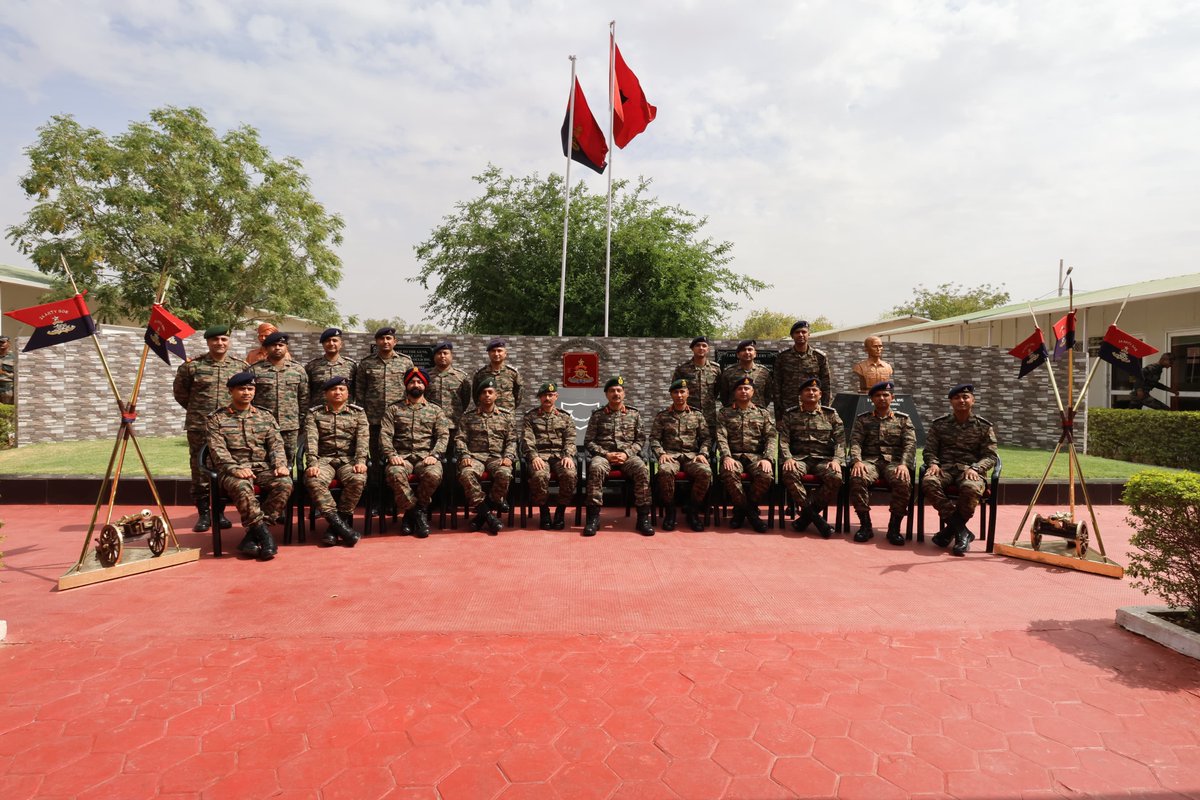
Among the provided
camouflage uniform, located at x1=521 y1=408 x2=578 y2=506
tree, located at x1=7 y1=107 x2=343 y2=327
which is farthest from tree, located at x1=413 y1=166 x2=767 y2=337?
camouflage uniform, located at x1=521 y1=408 x2=578 y2=506

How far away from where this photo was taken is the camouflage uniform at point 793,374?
23.3 ft

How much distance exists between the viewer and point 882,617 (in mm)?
3854

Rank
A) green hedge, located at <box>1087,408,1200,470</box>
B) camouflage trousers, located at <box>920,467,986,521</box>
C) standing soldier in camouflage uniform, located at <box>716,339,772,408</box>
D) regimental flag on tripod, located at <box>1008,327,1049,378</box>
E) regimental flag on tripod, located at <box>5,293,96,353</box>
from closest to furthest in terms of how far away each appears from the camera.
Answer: regimental flag on tripod, located at <box>5,293,96,353</box> < camouflage trousers, located at <box>920,467,986,521</box> < regimental flag on tripod, located at <box>1008,327,1049,378</box> < standing soldier in camouflage uniform, located at <box>716,339,772,408</box> < green hedge, located at <box>1087,408,1200,470</box>

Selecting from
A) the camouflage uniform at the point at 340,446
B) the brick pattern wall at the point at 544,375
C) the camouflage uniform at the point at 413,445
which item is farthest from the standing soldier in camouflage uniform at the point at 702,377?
the brick pattern wall at the point at 544,375

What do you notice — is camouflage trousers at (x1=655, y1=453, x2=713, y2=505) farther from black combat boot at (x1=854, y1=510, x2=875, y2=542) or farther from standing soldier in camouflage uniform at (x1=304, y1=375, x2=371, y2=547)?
standing soldier in camouflage uniform at (x1=304, y1=375, x2=371, y2=547)

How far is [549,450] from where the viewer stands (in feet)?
21.0

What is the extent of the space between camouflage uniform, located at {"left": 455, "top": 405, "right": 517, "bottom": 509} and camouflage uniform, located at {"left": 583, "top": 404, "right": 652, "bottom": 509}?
73cm

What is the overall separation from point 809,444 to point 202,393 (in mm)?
5289

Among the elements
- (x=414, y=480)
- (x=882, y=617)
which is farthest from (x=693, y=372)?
(x=882, y=617)

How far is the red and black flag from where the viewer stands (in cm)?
1273

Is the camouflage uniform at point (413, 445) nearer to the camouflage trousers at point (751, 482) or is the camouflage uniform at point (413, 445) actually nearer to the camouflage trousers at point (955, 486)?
the camouflage trousers at point (751, 482)

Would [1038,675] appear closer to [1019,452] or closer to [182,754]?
[182,754]

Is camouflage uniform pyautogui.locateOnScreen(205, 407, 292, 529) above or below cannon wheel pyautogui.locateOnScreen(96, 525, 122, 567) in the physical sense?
above

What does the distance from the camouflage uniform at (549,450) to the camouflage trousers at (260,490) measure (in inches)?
76.9
